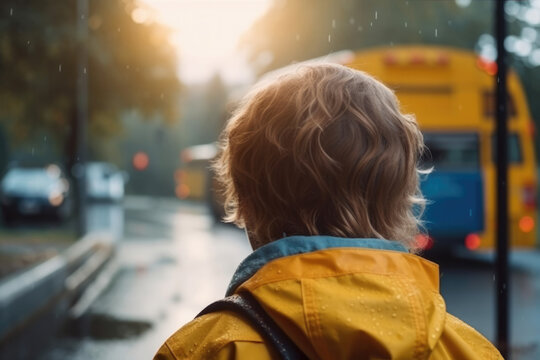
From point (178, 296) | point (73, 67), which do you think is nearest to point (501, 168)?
point (178, 296)

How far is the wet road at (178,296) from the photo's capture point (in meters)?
6.81

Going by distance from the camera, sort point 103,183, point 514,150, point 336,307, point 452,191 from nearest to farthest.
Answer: point 336,307 < point 452,191 < point 514,150 < point 103,183

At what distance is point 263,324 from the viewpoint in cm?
133

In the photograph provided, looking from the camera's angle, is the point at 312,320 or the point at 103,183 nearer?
the point at 312,320

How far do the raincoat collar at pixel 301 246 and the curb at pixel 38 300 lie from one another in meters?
5.33

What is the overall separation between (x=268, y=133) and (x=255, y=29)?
2805 centimetres

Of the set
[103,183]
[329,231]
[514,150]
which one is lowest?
[103,183]

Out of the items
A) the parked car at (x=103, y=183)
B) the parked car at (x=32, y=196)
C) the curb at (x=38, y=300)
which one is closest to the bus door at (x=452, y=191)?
the curb at (x=38, y=300)

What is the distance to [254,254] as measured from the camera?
1395 mm

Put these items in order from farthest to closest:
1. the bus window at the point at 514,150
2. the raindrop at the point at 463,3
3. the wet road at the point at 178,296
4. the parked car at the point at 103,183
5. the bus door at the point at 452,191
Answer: the parked car at the point at 103,183 < the raindrop at the point at 463,3 < the bus window at the point at 514,150 < the bus door at the point at 452,191 < the wet road at the point at 178,296

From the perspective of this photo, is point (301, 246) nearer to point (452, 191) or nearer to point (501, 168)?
point (501, 168)

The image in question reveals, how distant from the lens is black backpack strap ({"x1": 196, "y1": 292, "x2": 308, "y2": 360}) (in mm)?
1329

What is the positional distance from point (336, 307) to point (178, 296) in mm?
8481

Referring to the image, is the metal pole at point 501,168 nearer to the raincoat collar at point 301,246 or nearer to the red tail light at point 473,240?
the raincoat collar at point 301,246
